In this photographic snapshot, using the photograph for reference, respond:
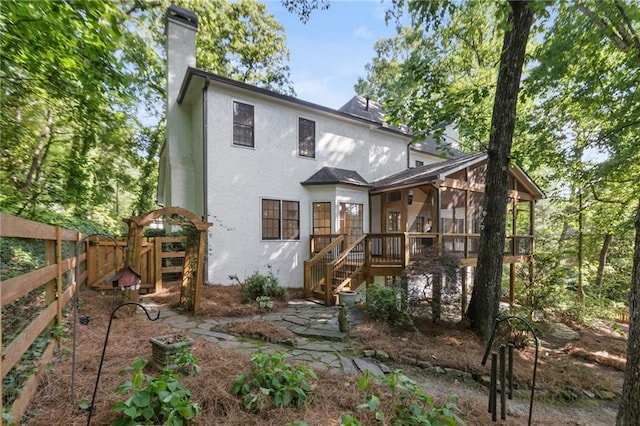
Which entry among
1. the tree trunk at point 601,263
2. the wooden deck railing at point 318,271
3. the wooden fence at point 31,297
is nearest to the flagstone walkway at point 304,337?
the wooden deck railing at point 318,271

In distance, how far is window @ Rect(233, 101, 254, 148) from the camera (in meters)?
9.26

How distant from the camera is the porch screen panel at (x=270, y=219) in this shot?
973cm

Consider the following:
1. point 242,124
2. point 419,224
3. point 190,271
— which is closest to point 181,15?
point 242,124

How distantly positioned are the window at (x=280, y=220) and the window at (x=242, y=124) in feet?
6.80

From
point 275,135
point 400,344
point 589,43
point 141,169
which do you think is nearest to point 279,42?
point 275,135

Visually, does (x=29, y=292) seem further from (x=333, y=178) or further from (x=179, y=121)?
(x=179, y=121)

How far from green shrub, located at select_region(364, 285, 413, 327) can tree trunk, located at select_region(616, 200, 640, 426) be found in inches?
127

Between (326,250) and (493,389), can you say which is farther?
(326,250)

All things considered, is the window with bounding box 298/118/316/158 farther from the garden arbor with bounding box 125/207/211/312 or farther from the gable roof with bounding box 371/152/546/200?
the garden arbor with bounding box 125/207/211/312

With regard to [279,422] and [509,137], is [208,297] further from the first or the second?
[509,137]

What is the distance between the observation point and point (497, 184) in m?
5.87

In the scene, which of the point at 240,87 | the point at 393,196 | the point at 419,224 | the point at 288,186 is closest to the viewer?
the point at 240,87

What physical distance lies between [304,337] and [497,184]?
4948mm

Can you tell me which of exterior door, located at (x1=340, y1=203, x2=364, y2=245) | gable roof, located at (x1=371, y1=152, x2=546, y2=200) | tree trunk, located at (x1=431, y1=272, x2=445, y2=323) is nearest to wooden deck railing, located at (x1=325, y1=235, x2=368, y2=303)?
exterior door, located at (x1=340, y1=203, x2=364, y2=245)
